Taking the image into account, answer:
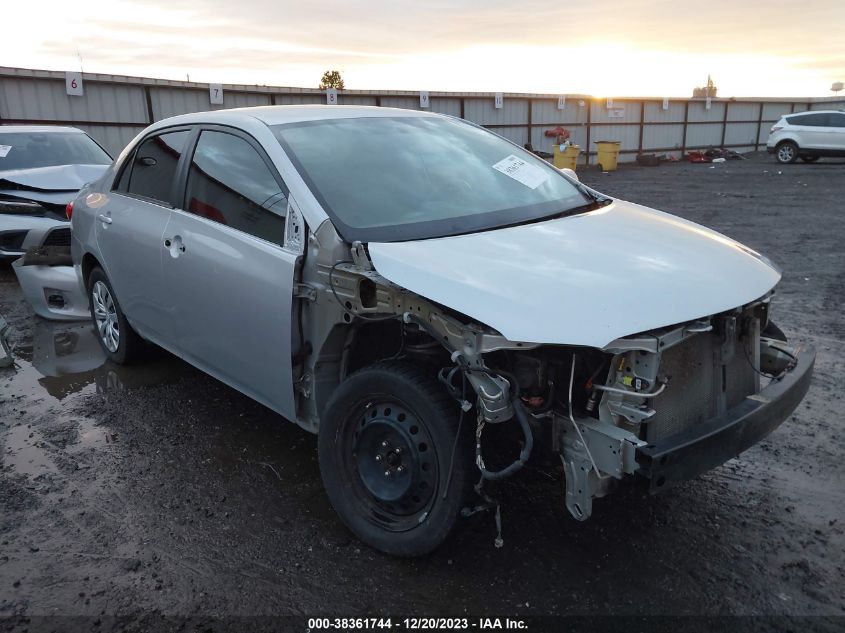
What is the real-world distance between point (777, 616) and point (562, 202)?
210 cm

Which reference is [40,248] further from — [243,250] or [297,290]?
[297,290]

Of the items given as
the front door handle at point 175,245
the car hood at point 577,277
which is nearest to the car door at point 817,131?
the car hood at point 577,277

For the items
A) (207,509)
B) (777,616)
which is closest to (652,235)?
(777,616)

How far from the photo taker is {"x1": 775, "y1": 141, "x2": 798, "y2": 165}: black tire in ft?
78.8

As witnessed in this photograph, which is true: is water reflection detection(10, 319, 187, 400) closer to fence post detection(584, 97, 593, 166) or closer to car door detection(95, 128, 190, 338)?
car door detection(95, 128, 190, 338)

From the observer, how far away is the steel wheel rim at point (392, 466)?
2.67m

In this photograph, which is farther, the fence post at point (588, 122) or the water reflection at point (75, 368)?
the fence post at point (588, 122)

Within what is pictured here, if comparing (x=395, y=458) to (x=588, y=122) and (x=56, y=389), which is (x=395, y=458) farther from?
(x=588, y=122)

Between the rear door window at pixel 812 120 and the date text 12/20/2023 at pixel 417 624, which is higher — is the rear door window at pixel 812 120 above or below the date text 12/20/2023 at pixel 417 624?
above

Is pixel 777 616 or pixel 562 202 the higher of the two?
pixel 562 202

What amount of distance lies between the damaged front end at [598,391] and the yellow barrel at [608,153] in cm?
2349

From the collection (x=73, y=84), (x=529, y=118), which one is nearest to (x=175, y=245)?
(x=73, y=84)

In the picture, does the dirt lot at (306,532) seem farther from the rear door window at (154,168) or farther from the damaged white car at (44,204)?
the damaged white car at (44,204)

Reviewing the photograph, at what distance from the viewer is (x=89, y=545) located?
302cm
